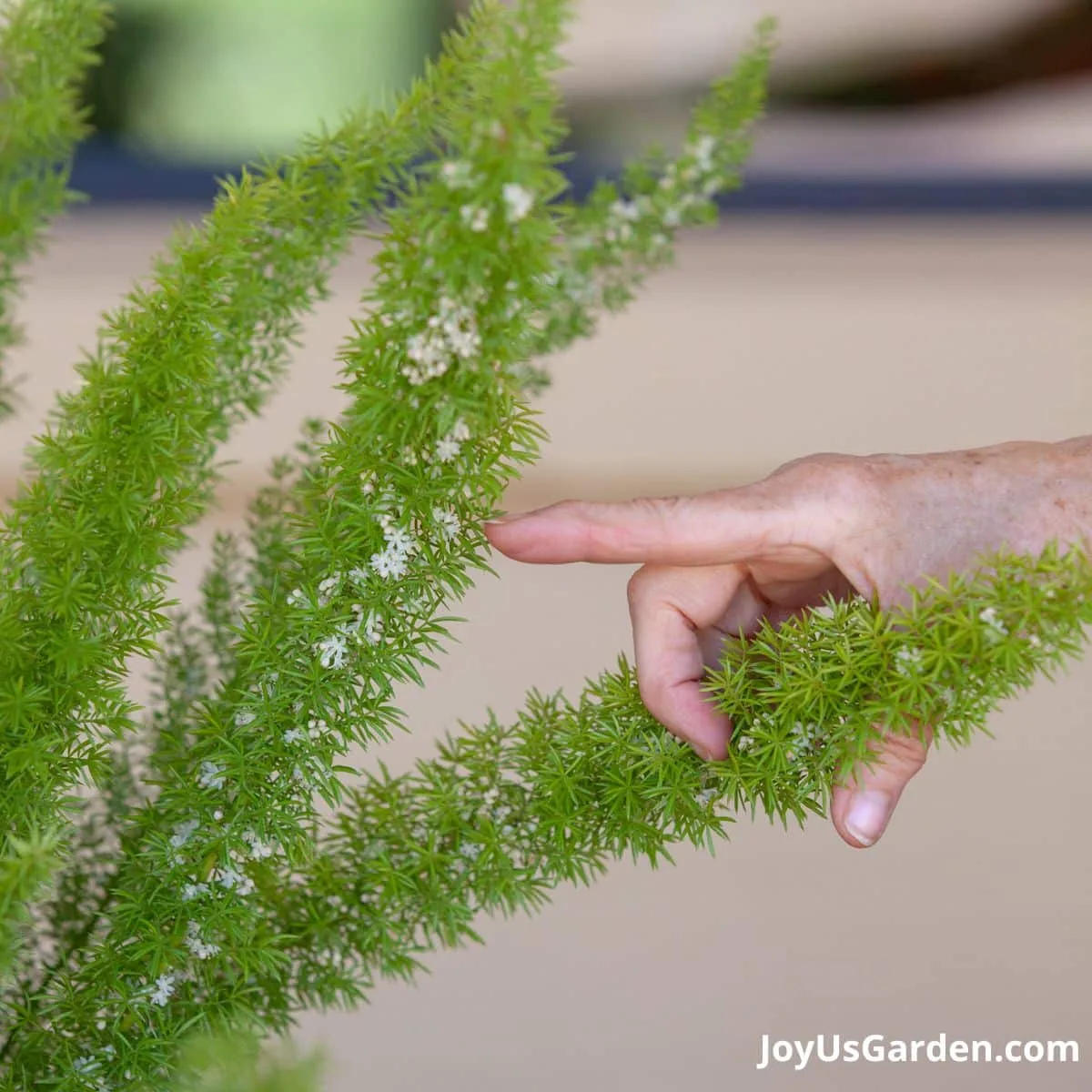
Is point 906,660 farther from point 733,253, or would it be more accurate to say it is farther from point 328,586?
point 733,253

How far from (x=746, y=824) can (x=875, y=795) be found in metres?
0.56

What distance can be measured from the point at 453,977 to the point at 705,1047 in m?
0.15

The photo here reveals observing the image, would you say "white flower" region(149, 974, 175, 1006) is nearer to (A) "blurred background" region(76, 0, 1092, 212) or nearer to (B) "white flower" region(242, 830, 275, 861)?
(B) "white flower" region(242, 830, 275, 861)

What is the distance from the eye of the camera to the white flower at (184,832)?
26 centimetres

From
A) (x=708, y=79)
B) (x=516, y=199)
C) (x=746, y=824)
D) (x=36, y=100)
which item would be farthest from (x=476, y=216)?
(x=708, y=79)

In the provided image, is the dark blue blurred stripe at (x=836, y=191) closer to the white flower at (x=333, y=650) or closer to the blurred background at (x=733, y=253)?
the blurred background at (x=733, y=253)

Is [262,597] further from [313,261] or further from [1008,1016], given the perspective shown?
[1008,1016]

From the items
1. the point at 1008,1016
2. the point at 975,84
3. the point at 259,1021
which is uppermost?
the point at 975,84

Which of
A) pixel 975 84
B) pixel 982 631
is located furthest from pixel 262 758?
pixel 975 84

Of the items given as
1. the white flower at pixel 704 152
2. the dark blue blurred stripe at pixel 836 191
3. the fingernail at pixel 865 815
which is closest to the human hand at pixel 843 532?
the fingernail at pixel 865 815

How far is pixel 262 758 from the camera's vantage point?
26cm

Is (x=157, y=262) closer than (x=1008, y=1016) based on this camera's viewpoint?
Yes

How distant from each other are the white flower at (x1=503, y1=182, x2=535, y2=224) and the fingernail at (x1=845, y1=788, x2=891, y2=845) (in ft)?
0.60

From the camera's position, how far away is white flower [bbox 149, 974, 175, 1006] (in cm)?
26
